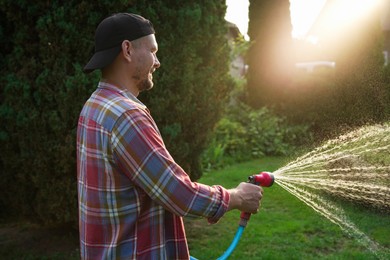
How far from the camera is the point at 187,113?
4.77 metres

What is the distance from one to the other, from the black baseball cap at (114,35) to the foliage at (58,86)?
220 centimetres

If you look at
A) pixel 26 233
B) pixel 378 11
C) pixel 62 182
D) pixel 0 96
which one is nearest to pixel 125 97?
pixel 62 182

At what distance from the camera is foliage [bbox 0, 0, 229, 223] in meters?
4.20

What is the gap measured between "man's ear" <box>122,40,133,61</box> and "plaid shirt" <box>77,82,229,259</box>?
0.16 metres

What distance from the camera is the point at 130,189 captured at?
192cm

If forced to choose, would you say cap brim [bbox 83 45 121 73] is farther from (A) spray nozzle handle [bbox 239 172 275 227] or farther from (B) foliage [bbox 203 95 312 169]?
(B) foliage [bbox 203 95 312 169]

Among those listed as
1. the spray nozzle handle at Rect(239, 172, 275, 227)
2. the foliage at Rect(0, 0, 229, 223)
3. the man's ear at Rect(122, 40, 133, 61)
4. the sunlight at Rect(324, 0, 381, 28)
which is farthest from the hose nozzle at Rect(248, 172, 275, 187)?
the sunlight at Rect(324, 0, 381, 28)

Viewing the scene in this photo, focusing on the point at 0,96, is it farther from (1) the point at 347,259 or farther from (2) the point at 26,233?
(1) the point at 347,259

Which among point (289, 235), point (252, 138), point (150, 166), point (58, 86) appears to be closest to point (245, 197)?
point (150, 166)

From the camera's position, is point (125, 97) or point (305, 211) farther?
point (305, 211)

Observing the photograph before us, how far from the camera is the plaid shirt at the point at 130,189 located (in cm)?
182

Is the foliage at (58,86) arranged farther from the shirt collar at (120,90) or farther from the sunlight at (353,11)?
the sunlight at (353,11)

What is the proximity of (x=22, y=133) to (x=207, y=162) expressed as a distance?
541 cm

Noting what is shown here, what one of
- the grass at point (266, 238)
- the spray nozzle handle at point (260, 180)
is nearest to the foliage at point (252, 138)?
the grass at point (266, 238)
